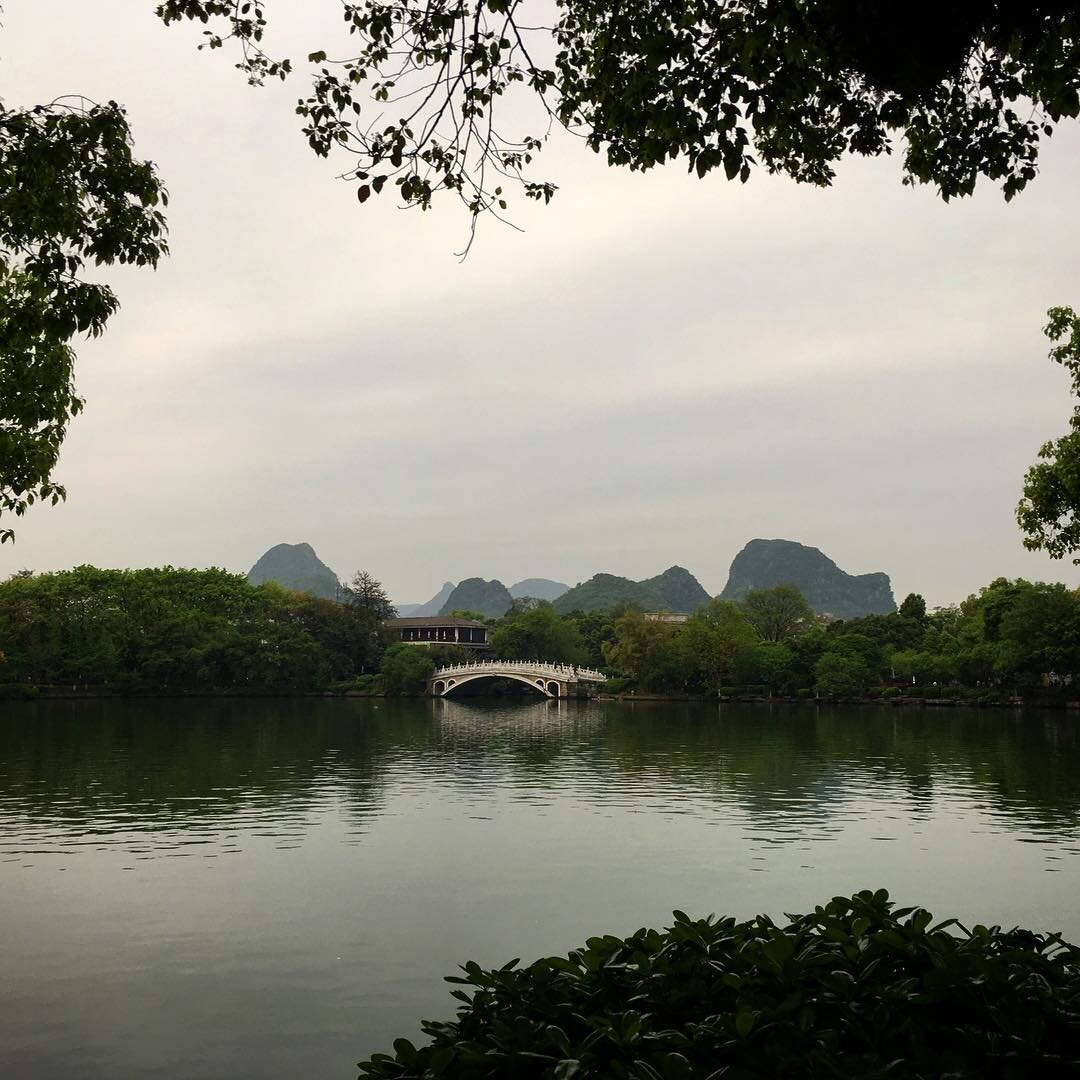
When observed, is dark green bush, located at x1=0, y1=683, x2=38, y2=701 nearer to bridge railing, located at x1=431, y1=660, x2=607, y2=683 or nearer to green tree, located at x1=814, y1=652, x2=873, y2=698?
bridge railing, located at x1=431, y1=660, x2=607, y2=683

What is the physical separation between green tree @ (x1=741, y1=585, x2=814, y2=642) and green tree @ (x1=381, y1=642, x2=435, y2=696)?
32.8m

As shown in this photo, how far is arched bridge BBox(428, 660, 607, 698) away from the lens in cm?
7981

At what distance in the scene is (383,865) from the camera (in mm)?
14758

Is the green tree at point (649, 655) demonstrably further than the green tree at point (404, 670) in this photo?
No

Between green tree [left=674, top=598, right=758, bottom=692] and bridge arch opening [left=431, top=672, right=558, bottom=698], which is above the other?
green tree [left=674, top=598, right=758, bottom=692]

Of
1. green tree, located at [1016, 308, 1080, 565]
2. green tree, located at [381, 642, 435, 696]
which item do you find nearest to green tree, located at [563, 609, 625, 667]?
green tree, located at [381, 642, 435, 696]

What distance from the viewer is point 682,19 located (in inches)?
252

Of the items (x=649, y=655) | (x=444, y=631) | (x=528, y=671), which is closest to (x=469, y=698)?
(x=528, y=671)

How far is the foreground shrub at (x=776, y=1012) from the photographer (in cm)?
362

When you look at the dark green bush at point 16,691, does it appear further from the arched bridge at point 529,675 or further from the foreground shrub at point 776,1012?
the foreground shrub at point 776,1012

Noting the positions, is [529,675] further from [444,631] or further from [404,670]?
[444,631]

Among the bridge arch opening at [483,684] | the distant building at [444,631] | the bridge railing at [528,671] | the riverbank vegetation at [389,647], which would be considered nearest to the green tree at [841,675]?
the riverbank vegetation at [389,647]

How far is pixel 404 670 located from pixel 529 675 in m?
9.82

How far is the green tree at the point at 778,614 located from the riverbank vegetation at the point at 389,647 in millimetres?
11112
